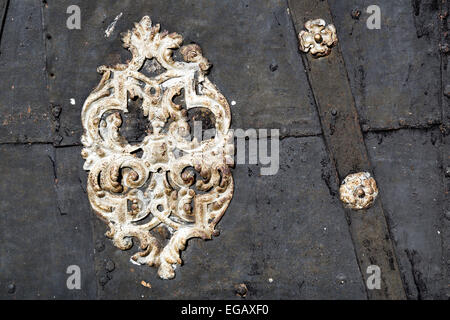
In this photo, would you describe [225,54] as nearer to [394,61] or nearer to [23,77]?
[394,61]

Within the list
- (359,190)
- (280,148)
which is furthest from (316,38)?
(359,190)

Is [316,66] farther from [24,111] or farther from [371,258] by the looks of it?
[24,111]

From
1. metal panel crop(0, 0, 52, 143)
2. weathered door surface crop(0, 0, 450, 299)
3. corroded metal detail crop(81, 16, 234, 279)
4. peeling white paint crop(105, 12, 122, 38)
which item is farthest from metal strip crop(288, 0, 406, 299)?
metal panel crop(0, 0, 52, 143)

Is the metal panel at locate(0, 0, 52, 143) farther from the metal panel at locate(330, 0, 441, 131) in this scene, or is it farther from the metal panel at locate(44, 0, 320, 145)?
the metal panel at locate(330, 0, 441, 131)

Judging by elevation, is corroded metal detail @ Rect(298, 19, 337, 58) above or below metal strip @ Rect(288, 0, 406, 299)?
above

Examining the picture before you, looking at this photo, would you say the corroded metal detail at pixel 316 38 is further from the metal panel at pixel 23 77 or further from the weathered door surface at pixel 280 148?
the metal panel at pixel 23 77

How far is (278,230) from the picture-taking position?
1.70 m

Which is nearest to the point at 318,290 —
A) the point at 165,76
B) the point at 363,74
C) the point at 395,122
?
the point at 395,122

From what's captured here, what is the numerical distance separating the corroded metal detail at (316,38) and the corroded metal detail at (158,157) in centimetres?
31

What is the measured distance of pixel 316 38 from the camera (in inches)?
63.5

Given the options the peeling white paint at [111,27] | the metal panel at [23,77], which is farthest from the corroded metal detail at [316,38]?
the metal panel at [23,77]

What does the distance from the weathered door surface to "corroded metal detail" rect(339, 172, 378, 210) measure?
26 millimetres

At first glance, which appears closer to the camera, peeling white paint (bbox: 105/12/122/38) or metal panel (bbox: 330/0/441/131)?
metal panel (bbox: 330/0/441/131)

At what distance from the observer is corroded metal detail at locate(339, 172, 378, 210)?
63.6 inches
